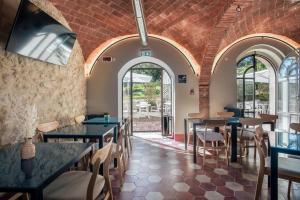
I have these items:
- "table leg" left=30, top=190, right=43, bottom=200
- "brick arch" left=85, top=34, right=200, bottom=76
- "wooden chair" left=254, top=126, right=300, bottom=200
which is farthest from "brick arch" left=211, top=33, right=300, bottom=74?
"table leg" left=30, top=190, right=43, bottom=200

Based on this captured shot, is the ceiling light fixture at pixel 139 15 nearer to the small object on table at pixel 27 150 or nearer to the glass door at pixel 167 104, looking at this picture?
the glass door at pixel 167 104

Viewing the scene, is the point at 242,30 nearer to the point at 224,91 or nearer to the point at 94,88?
the point at 224,91

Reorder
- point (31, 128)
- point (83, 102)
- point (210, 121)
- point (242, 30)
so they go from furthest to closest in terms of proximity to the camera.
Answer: point (83, 102)
point (242, 30)
point (210, 121)
point (31, 128)

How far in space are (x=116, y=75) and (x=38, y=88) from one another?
2.87m

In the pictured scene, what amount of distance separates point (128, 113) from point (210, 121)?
359 cm

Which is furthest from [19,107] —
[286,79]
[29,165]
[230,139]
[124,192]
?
[286,79]

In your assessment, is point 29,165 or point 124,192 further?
point 124,192

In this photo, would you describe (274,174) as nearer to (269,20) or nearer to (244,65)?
(269,20)

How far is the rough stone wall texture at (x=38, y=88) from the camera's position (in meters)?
2.74

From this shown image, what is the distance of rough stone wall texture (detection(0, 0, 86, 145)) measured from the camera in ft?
8.98

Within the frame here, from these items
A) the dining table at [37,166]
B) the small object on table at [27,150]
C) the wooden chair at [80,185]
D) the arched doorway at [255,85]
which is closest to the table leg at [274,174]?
the wooden chair at [80,185]

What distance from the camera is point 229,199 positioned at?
2662 mm

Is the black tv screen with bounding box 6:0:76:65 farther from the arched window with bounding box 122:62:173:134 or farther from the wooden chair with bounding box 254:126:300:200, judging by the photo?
the wooden chair with bounding box 254:126:300:200

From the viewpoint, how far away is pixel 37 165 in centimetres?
171
